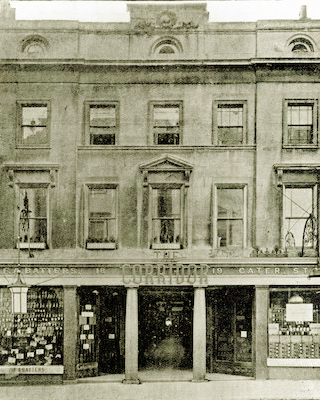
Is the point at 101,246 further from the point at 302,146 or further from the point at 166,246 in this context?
the point at 302,146

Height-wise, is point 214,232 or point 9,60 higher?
point 9,60

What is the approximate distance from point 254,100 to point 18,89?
23.5 ft

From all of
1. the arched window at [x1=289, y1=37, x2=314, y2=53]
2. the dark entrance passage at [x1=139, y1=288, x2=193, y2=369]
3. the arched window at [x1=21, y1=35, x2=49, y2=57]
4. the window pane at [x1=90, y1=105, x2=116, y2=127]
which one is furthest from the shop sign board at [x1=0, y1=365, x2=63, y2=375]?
the arched window at [x1=289, y1=37, x2=314, y2=53]

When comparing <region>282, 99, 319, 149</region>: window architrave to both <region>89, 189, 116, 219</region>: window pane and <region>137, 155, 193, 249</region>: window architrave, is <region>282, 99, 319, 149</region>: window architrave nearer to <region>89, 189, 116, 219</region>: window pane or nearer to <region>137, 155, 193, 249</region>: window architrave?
<region>137, 155, 193, 249</region>: window architrave

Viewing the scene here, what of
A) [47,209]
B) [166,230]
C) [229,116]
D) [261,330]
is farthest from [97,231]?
[261,330]

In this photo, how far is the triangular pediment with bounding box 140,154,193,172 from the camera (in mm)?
20203

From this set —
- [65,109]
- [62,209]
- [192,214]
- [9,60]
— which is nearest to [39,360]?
[62,209]

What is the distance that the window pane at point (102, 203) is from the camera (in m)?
20.4

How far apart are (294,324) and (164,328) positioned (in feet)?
13.6

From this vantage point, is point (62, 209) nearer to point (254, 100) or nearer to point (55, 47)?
point (55, 47)

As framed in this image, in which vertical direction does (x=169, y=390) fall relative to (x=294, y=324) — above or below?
below

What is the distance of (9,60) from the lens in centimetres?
2023

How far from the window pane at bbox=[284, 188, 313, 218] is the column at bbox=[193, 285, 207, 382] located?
11.4 ft

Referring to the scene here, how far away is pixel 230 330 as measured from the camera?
69.2 ft
